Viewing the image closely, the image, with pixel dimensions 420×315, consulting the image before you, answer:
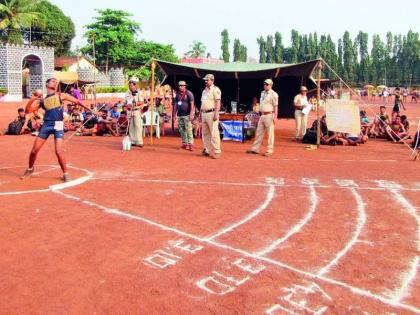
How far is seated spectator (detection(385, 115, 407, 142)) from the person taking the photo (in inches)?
560

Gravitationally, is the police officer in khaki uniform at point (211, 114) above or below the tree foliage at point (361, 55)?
below

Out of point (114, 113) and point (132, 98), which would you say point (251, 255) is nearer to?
point (132, 98)

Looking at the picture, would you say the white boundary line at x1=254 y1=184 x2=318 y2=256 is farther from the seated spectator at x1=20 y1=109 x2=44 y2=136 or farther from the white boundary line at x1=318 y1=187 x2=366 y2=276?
the seated spectator at x1=20 y1=109 x2=44 y2=136

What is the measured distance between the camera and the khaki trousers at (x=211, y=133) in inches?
425

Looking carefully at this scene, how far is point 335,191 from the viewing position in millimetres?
7359

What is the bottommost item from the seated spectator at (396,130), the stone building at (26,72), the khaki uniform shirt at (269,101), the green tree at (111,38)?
the seated spectator at (396,130)

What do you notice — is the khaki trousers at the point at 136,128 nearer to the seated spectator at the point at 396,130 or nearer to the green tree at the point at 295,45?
the seated spectator at the point at 396,130

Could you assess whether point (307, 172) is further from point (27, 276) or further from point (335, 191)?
point (27, 276)

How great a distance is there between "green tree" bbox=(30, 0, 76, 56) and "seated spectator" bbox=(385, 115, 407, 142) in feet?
164

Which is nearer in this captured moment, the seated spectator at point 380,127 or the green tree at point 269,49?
the seated spectator at point 380,127

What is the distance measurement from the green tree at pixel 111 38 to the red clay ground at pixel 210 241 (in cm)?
4673

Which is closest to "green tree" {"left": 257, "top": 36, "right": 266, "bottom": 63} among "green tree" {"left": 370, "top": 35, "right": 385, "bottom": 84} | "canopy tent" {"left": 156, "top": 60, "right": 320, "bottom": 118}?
"green tree" {"left": 370, "top": 35, "right": 385, "bottom": 84}

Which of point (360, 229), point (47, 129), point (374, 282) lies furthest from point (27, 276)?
point (47, 129)

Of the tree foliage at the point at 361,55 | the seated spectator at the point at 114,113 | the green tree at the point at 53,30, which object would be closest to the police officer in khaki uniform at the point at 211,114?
the seated spectator at the point at 114,113
